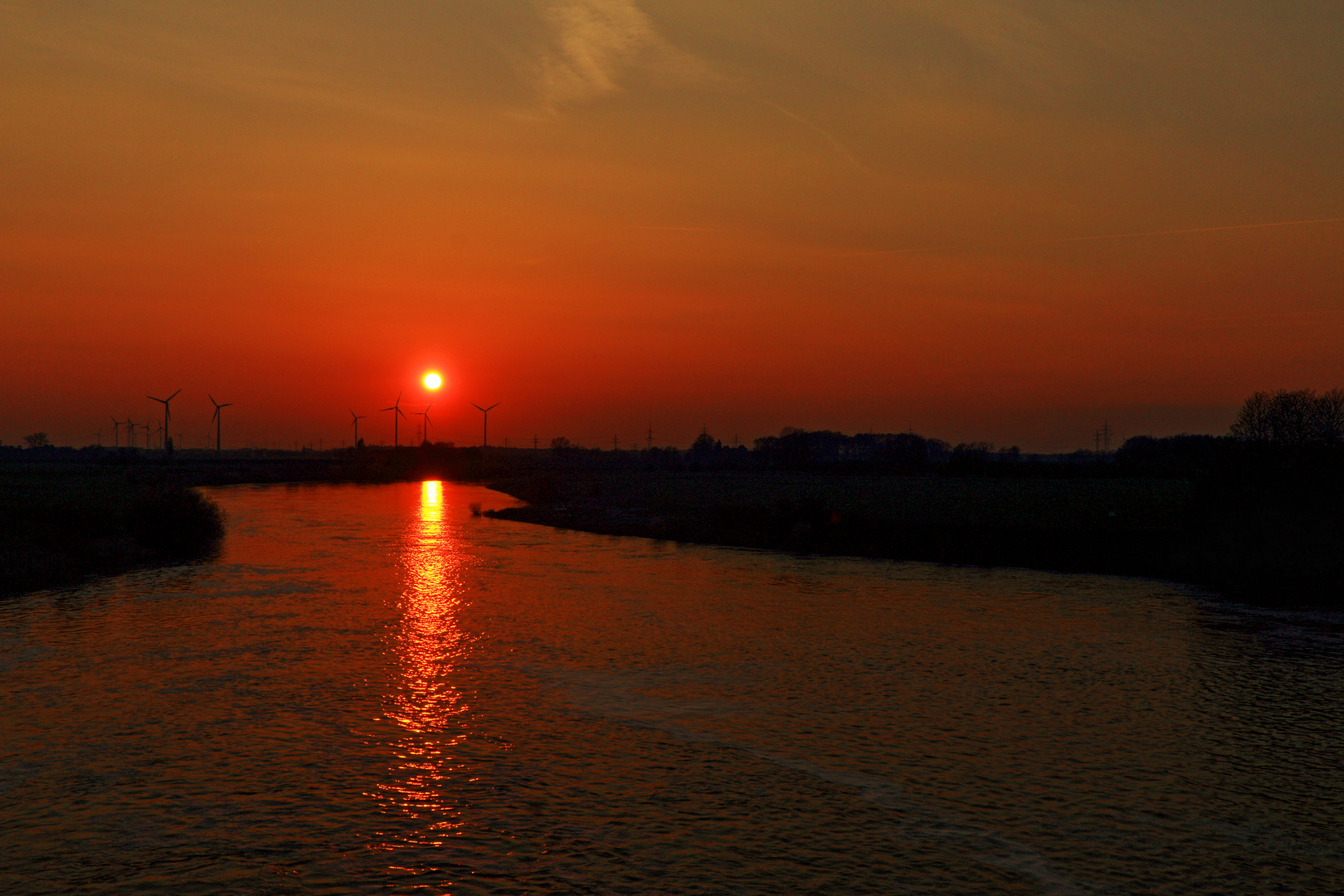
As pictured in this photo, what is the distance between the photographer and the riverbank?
140ft

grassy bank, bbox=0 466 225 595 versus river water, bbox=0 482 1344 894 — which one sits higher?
grassy bank, bbox=0 466 225 595

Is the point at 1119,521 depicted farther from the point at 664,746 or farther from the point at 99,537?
the point at 99,537

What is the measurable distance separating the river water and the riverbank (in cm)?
770

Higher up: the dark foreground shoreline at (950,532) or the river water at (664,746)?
the dark foreground shoreline at (950,532)

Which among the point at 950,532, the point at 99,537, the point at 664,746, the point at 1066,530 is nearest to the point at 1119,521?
the point at 1066,530

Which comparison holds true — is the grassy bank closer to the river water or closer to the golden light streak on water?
the river water

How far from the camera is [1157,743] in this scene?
19.0m

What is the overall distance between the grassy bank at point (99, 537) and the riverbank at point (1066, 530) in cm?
2757

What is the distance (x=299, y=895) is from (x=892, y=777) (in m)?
9.96

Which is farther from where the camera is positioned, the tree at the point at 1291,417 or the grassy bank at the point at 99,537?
the tree at the point at 1291,417

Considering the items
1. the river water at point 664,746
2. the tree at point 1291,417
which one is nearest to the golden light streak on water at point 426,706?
the river water at point 664,746

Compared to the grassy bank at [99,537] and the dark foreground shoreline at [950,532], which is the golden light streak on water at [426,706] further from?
the dark foreground shoreline at [950,532]

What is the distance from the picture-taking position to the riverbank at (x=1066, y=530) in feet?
140

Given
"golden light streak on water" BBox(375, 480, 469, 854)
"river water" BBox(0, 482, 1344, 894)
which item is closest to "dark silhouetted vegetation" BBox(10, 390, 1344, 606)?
"river water" BBox(0, 482, 1344, 894)
